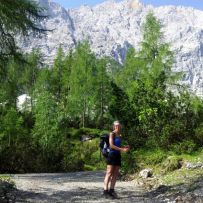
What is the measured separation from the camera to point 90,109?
179ft

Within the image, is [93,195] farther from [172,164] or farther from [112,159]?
[172,164]

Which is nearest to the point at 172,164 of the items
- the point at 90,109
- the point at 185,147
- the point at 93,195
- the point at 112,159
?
the point at 185,147

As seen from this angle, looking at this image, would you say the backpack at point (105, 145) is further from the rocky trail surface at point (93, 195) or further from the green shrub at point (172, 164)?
the green shrub at point (172, 164)

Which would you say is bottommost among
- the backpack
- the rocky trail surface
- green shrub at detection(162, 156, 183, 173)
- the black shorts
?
the rocky trail surface

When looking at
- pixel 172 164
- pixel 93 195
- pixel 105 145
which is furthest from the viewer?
pixel 172 164

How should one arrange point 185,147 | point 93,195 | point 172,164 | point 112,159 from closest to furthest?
point 112,159 → point 93,195 → point 172,164 → point 185,147

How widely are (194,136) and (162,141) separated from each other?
157 centimetres

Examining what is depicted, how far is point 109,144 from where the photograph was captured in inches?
460

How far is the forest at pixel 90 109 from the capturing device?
20000mm

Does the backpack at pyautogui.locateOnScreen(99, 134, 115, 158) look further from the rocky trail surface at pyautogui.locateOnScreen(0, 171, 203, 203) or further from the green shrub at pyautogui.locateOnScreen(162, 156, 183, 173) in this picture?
the green shrub at pyautogui.locateOnScreen(162, 156, 183, 173)

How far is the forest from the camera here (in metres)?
20.0

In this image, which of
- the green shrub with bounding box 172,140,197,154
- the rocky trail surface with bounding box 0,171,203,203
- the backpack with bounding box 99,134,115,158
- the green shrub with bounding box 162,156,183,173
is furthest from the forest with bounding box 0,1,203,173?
the backpack with bounding box 99,134,115,158

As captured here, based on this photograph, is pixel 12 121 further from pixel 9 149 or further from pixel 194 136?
pixel 194 136

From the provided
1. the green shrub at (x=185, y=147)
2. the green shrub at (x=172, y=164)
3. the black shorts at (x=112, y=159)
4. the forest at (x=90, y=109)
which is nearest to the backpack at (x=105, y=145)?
the black shorts at (x=112, y=159)
